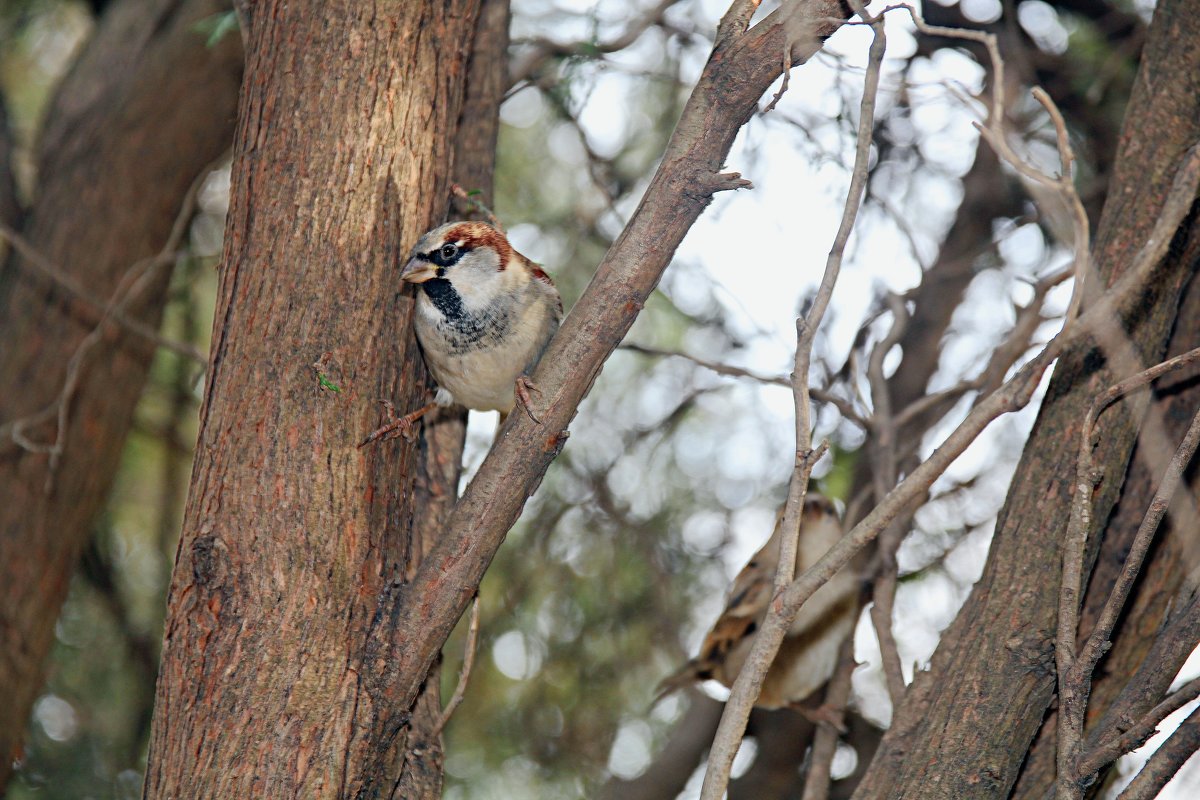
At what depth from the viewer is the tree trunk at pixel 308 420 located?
185cm

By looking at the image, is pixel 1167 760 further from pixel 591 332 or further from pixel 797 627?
pixel 797 627

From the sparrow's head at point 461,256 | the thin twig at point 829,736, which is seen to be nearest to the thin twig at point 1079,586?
the thin twig at point 829,736

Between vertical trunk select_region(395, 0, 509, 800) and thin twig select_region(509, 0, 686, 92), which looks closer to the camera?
vertical trunk select_region(395, 0, 509, 800)

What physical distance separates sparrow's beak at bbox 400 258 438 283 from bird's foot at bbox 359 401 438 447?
9.9 inches

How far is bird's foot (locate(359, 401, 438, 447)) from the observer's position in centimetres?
204

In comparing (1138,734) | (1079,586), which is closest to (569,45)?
(1079,586)

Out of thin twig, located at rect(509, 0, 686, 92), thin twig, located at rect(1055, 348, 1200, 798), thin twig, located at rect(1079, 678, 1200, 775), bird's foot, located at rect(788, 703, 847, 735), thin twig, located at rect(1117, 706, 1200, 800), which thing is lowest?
thin twig, located at rect(1117, 706, 1200, 800)

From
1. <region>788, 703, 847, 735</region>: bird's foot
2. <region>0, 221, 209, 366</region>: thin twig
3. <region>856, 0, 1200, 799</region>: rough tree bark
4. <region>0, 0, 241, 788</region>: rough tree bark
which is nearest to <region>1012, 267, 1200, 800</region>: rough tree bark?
<region>856, 0, 1200, 799</region>: rough tree bark

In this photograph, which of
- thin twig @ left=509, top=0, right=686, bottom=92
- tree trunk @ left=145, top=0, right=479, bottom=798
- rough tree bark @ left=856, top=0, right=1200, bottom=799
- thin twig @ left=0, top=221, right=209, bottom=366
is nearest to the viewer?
tree trunk @ left=145, top=0, right=479, bottom=798

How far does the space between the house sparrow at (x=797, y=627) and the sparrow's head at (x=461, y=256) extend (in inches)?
42.4

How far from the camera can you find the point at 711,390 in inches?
139

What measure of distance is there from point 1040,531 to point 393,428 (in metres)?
1.15

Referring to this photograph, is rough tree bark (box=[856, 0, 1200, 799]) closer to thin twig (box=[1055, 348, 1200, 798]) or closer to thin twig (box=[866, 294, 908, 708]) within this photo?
thin twig (box=[1055, 348, 1200, 798])

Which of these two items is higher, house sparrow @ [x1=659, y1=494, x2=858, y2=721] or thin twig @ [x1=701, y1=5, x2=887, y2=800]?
house sparrow @ [x1=659, y1=494, x2=858, y2=721]
